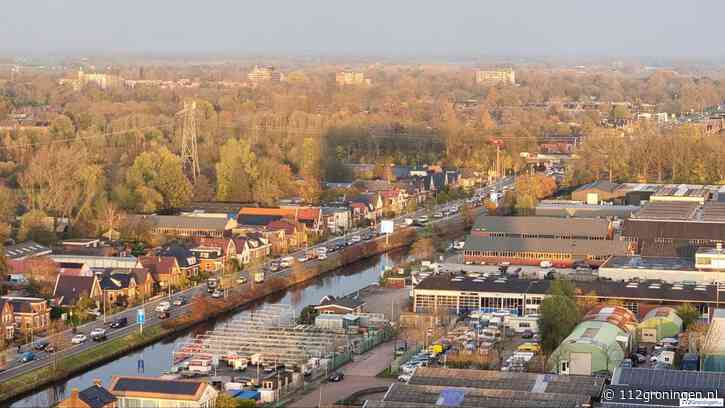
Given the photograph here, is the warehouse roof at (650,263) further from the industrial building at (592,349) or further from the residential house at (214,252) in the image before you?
the residential house at (214,252)

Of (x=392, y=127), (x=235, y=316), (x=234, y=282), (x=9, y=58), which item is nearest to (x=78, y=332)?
(x=235, y=316)

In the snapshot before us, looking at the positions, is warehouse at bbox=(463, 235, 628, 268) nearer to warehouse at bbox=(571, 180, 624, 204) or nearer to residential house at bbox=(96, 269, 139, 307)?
warehouse at bbox=(571, 180, 624, 204)

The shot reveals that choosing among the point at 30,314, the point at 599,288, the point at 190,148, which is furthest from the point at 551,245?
the point at 190,148

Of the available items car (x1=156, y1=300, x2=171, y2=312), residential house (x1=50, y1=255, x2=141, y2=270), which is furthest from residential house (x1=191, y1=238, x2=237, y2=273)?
car (x1=156, y1=300, x2=171, y2=312)

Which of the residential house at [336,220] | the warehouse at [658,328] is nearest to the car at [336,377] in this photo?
the warehouse at [658,328]

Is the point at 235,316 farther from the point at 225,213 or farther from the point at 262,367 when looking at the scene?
the point at 225,213

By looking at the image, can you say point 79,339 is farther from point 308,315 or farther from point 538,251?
point 538,251
